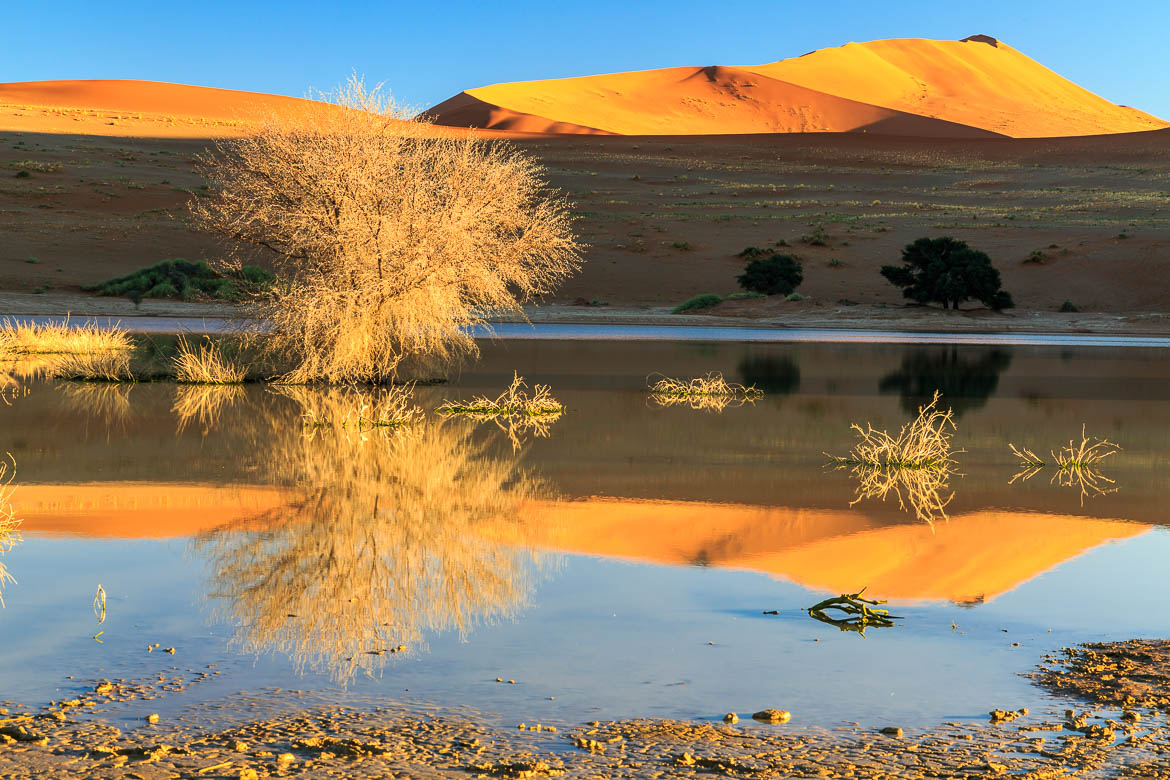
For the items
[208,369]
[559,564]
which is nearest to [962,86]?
[208,369]

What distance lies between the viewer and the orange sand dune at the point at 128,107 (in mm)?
94925

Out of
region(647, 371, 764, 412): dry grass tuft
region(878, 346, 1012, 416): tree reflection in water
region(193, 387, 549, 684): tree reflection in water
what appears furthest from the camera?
region(878, 346, 1012, 416): tree reflection in water

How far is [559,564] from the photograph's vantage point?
8.08 metres

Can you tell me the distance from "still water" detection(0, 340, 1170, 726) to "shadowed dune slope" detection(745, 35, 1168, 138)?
145834 millimetres

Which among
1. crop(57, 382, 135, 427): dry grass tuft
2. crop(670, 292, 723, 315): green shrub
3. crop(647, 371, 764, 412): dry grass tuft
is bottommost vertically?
crop(57, 382, 135, 427): dry grass tuft

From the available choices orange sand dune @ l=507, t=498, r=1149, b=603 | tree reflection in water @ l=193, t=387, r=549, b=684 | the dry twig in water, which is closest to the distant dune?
tree reflection in water @ l=193, t=387, r=549, b=684

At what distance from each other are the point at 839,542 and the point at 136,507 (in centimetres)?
524

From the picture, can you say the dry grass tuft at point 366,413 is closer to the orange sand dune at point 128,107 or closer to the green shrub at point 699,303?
the green shrub at point 699,303

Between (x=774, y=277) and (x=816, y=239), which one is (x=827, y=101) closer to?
(x=816, y=239)

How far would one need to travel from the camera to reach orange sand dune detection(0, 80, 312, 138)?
311 ft

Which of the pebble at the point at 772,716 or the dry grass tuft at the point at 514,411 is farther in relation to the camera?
the dry grass tuft at the point at 514,411

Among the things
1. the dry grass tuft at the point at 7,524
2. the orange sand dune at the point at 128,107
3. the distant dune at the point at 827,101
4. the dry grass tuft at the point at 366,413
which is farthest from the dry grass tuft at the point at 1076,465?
the distant dune at the point at 827,101

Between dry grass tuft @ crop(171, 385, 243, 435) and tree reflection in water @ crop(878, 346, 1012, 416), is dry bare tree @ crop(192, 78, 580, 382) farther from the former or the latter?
tree reflection in water @ crop(878, 346, 1012, 416)

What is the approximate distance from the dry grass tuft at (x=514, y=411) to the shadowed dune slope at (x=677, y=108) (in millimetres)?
115125
